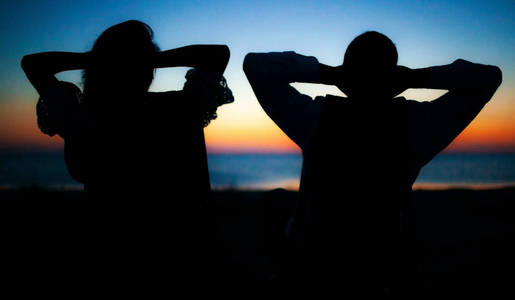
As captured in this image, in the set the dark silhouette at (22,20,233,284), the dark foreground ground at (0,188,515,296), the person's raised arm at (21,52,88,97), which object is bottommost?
the dark foreground ground at (0,188,515,296)

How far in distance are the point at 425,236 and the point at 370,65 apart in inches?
181

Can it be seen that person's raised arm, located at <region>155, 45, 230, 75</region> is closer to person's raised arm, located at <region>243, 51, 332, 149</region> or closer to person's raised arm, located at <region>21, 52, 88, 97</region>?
person's raised arm, located at <region>243, 51, 332, 149</region>

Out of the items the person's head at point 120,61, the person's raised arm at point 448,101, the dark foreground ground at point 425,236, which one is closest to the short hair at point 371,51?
the person's raised arm at point 448,101

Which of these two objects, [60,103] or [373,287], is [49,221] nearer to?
[60,103]

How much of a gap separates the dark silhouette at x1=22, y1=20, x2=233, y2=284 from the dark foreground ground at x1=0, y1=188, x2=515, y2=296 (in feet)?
1.08

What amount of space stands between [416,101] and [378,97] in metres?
0.29

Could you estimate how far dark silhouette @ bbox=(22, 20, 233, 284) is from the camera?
169cm

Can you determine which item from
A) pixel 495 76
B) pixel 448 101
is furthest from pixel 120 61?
pixel 495 76

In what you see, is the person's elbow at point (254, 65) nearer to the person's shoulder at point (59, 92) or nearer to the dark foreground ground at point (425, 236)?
the dark foreground ground at point (425, 236)

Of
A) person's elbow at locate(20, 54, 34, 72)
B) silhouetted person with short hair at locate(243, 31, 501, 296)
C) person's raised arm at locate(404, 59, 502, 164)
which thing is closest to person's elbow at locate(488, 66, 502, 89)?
person's raised arm at locate(404, 59, 502, 164)

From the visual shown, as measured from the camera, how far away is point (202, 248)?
1.79 m

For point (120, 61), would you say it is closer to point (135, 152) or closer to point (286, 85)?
point (135, 152)

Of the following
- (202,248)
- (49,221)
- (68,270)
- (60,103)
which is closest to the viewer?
(60,103)

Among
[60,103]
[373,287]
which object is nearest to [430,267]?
[373,287]
